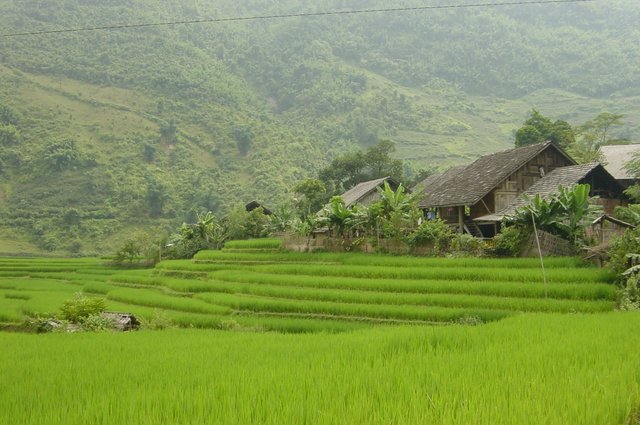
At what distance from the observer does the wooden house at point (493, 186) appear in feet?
76.8

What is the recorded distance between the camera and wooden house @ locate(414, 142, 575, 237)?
2342 cm

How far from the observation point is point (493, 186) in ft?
75.1

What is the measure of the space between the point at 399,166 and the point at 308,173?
23422mm

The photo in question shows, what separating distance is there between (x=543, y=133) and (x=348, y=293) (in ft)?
95.6

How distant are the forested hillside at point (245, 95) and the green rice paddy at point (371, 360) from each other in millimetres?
41853

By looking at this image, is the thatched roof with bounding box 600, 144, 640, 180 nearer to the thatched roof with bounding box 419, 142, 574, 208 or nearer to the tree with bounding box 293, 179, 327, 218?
the thatched roof with bounding box 419, 142, 574, 208

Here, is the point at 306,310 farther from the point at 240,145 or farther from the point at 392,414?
Answer: the point at 240,145

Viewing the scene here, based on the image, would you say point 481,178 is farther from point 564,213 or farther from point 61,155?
point 61,155

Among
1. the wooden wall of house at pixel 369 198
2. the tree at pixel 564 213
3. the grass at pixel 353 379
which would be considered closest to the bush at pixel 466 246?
the tree at pixel 564 213

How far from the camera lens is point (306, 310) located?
15664 mm

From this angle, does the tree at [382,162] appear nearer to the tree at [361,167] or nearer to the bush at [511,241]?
the tree at [361,167]

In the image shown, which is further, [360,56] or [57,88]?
[360,56]

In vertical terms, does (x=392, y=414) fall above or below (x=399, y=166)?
below

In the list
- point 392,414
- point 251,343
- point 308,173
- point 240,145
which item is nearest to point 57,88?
point 240,145
